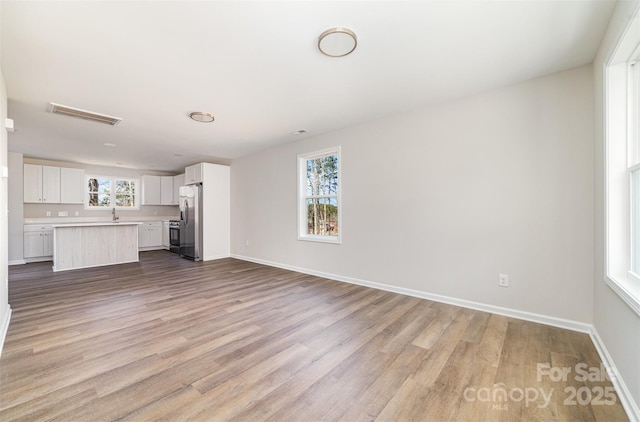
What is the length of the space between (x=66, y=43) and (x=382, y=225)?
3.61 meters

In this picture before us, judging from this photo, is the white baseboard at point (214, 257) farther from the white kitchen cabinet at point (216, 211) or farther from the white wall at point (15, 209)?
the white wall at point (15, 209)

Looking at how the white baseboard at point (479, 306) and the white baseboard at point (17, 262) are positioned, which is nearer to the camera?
the white baseboard at point (479, 306)

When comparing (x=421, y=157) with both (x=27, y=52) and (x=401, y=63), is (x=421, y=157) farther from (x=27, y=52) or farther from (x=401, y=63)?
(x=27, y=52)

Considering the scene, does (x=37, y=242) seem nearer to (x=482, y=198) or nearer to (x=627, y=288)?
(x=482, y=198)

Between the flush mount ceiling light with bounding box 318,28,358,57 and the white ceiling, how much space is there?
51 mm

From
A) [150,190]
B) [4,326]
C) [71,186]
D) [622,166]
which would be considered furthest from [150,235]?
[622,166]

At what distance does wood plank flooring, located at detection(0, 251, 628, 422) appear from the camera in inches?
58.3

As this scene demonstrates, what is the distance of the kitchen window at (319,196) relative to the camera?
4.38m

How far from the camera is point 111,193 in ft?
23.8

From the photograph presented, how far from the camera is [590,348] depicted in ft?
6.89

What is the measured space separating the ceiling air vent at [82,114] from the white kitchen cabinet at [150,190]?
432 cm

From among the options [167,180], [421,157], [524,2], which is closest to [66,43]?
[524,2]

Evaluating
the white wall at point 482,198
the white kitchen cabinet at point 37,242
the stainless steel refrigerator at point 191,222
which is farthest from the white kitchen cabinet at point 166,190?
the white wall at point 482,198

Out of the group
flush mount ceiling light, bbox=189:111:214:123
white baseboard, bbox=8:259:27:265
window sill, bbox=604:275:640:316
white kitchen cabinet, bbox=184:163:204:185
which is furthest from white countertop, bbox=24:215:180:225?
window sill, bbox=604:275:640:316
